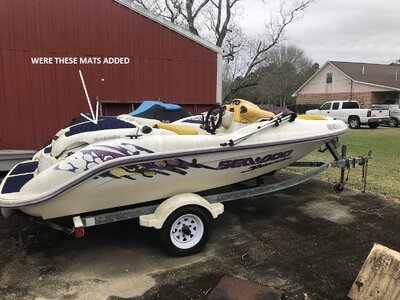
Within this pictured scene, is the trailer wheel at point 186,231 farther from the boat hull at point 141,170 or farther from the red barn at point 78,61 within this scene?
the red barn at point 78,61

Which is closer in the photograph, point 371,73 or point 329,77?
point 371,73

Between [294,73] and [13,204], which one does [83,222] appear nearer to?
[13,204]

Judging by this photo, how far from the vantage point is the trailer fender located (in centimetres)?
394

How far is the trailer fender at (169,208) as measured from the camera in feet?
12.9

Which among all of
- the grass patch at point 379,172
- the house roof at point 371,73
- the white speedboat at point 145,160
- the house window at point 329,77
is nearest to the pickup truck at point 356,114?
the grass patch at point 379,172

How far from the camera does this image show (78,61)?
821 centimetres

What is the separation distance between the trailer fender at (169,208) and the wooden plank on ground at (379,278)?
1.59 m

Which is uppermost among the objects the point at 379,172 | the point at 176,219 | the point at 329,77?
the point at 329,77

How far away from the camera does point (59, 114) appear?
8.21 metres

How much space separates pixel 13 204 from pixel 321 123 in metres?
3.84

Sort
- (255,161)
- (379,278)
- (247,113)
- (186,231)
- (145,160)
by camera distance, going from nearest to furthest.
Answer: (379,278)
(145,160)
(186,231)
(255,161)
(247,113)

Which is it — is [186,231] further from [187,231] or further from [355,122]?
[355,122]

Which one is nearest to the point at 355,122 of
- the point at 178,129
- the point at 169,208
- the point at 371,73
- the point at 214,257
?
the point at 371,73

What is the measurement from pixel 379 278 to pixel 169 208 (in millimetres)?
1990
